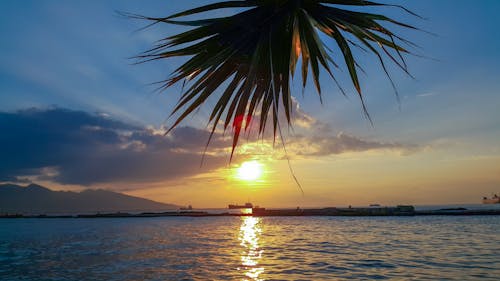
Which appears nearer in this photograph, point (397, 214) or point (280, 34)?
point (280, 34)

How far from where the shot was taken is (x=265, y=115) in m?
2.89

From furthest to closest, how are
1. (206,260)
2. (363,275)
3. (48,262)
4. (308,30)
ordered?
(48,262) < (206,260) < (363,275) < (308,30)

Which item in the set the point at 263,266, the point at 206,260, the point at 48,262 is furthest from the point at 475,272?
the point at 48,262

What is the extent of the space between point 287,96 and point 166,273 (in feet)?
55.6

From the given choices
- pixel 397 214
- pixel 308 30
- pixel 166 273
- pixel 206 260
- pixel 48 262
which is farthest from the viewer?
pixel 397 214

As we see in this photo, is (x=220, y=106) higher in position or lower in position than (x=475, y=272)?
higher

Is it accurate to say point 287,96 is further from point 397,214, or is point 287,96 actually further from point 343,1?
point 397,214

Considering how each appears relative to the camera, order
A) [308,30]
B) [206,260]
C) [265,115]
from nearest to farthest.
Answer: [308,30] < [265,115] < [206,260]

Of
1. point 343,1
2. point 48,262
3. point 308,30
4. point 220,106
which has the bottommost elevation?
point 48,262

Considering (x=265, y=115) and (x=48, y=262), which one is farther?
(x=48, y=262)

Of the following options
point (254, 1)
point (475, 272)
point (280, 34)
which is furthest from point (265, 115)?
point (475, 272)

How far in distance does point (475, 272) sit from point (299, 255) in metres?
9.65

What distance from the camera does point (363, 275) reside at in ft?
48.8

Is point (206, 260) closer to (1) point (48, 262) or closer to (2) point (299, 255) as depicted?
(2) point (299, 255)
